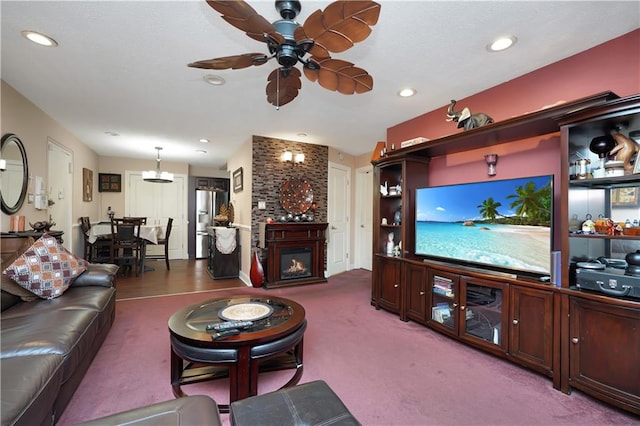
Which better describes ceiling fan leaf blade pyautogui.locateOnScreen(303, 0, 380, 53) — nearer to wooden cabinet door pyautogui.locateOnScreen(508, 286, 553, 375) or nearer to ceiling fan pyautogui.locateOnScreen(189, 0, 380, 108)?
ceiling fan pyautogui.locateOnScreen(189, 0, 380, 108)

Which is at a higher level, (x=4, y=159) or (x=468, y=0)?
(x=468, y=0)

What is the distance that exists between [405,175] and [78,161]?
5.61 metres

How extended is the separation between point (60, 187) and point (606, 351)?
21.2ft

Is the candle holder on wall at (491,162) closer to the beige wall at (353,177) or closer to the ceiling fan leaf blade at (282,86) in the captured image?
the ceiling fan leaf blade at (282,86)

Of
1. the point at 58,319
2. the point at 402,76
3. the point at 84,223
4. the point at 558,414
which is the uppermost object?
the point at 402,76

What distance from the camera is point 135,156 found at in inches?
260

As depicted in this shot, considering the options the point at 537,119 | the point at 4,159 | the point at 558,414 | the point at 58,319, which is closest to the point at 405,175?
the point at 537,119

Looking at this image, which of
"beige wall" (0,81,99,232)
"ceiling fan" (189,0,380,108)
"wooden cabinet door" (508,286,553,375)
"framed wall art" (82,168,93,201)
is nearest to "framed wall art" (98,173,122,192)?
"framed wall art" (82,168,93,201)

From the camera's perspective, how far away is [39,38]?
2.09 m

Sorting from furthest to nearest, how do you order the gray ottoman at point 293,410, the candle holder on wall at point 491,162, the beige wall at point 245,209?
the beige wall at point 245,209
the candle holder on wall at point 491,162
the gray ottoman at point 293,410

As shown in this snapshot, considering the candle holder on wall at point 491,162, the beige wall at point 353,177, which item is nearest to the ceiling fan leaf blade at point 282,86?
the candle holder on wall at point 491,162

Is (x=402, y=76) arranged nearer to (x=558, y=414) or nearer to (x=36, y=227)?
(x=558, y=414)

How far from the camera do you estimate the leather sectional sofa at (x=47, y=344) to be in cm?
118

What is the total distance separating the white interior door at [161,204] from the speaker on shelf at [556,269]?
7.28 m
